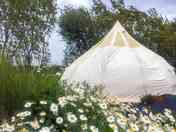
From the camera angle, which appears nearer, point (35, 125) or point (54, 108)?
point (35, 125)

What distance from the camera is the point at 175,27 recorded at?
87.8ft

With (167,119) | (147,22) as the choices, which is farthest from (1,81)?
(147,22)

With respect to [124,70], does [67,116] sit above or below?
above

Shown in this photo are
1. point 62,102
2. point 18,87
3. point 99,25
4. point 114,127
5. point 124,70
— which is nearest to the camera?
point 114,127

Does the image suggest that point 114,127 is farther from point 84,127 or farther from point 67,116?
point 67,116

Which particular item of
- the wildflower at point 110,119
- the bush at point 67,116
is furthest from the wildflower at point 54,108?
the wildflower at point 110,119

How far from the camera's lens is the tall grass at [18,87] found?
23.7 ft

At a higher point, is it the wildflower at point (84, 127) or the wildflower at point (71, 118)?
the wildflower at point (71, 118)

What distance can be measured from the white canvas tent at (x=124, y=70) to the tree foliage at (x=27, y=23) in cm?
488

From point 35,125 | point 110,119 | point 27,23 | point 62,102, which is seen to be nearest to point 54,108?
point 62,102

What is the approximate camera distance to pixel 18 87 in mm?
7410

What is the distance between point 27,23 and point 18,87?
15609 millimetres

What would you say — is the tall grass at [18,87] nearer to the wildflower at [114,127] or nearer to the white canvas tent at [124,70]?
the wildflower at [114,127]

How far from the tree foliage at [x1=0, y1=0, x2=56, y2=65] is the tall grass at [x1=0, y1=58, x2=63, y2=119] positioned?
14.7 meters
